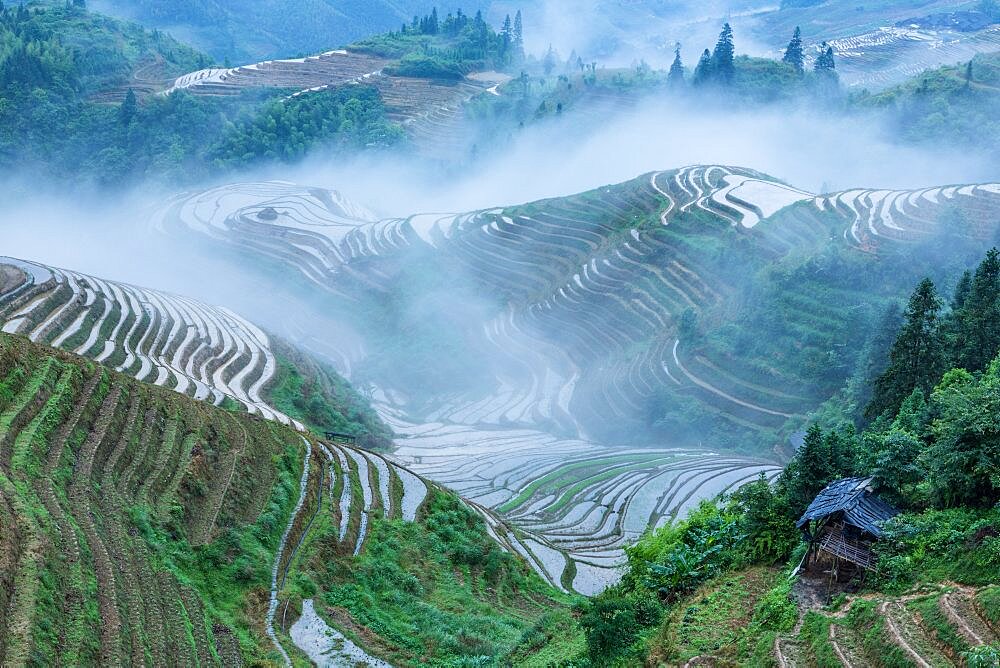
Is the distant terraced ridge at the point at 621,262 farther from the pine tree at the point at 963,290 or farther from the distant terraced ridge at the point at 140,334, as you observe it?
the distant terraced ridge at the point at 140,334

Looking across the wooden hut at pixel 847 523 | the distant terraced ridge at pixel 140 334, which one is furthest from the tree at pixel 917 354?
the distant terraced ridge at pixel 140 334

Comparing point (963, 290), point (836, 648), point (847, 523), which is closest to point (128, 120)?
point (963, 290)

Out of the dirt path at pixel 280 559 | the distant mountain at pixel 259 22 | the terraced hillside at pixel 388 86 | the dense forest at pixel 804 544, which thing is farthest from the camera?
the distant mountain at pixel 259 22

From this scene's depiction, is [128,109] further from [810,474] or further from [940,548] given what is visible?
[940,548]

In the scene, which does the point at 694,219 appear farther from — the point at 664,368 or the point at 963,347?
the point at 963,347

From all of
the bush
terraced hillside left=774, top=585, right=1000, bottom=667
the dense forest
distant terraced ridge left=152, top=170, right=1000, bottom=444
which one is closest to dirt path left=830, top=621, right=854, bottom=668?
terraced hillside left=774, top=585, right=1000, bottom=667

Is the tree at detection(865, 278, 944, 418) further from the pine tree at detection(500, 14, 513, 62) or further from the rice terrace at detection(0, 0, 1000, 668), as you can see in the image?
the pine tree at detection(500, 14, 513, 62)

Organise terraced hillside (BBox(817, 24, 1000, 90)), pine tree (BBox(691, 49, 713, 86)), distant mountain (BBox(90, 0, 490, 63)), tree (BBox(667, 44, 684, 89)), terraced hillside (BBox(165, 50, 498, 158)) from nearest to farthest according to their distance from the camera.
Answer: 1. pine tree (BBox(691, 49, 713, 86))
2. tree (BBox(667, 44, 684, 89))
3. terraced hillside (BBox(165, 50, 498, 158))
4. terraced hillside (BBox(817, 24, 1000, 90))
5. distant mountain (BBox(90, 0, 490, 63))
